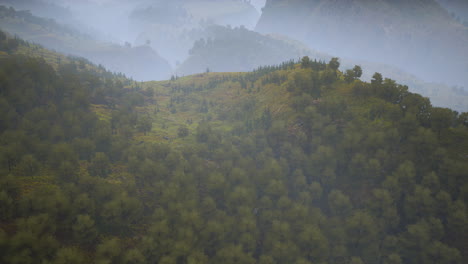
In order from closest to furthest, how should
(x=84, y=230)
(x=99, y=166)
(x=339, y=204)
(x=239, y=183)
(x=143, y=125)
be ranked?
1. (x=84, y=230)
2. (x=99, y=166)
3. (x=339, y=204)
4. (x=239, y=183)
5. (x=143, y=125)

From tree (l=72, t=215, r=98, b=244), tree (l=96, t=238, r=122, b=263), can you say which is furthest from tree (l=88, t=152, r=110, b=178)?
tree (l=96, t=238, r=122, b=263)

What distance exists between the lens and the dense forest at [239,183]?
2492 cm

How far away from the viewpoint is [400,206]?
34969 millimetres

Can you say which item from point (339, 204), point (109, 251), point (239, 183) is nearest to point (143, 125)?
point (239, 183)

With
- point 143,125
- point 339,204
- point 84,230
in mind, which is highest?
point 143,125

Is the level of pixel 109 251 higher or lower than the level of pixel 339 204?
lower

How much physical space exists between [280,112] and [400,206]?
29.4 meters

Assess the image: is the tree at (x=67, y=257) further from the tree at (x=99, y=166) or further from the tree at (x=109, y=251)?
the tree at (x=99, y=166)

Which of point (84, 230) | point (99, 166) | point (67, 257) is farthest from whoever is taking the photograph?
point (99, 166)

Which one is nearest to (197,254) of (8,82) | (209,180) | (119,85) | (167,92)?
(209,180)

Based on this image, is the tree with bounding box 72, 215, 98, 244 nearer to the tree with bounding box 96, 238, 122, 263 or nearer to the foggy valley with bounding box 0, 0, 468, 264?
the foggy valley with bounding box 0, 0, 468, 264

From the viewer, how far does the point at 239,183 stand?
38.9 meters

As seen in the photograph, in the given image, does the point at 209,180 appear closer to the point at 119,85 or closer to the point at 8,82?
the point at 8,82

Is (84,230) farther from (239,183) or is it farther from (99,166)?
(239,183)
